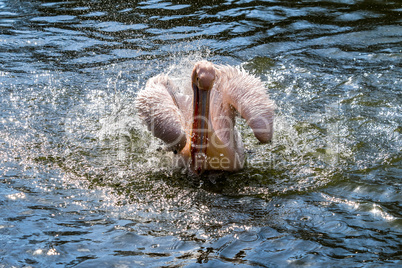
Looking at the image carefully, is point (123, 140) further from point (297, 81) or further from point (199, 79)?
point (297, 81)

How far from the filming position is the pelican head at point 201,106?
4.57 m

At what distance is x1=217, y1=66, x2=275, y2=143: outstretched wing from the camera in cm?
480

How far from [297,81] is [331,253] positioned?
3.63 meters

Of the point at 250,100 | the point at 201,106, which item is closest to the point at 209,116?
the point at 201,106

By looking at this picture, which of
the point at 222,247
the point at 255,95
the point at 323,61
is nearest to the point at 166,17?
the point at 323,61

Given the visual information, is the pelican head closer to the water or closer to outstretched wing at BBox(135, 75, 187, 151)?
outstretched wing at BBox(135, 75, 187, 151)

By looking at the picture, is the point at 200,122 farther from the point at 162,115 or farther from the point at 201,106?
the point at 162,115

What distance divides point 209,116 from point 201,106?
0.16 meters

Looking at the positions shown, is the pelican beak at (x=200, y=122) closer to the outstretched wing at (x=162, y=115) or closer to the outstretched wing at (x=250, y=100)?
the outstretched wing at (x=162, y=115)

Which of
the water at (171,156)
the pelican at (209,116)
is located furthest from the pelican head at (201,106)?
the water at (171,156)

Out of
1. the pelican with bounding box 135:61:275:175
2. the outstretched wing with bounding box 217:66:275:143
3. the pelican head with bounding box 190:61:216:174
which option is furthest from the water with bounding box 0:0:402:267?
the outstretched wing with bounding box 217:66:275:143

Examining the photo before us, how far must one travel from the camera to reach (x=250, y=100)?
491 cm

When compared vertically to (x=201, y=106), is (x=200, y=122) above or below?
below

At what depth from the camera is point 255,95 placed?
496 centimetres
